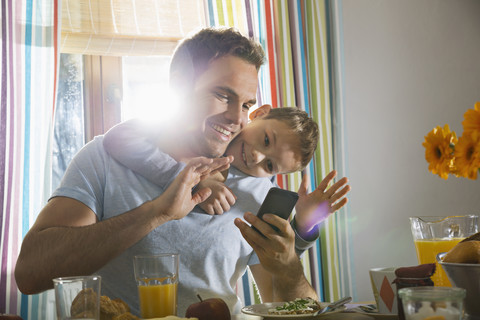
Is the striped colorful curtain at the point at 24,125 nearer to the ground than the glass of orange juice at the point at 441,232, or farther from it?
farther from it

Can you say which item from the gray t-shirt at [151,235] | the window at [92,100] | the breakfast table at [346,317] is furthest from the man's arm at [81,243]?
the window at [92,100]

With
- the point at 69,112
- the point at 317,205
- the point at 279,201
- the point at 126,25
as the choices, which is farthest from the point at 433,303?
the point at 69,112

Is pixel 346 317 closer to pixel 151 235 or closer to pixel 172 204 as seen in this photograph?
pixel 172 204

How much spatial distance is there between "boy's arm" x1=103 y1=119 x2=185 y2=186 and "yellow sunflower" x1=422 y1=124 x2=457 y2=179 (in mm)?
798

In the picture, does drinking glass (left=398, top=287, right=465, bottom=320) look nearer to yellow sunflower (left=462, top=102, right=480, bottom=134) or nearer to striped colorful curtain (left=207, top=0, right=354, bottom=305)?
yellow sunflower (left=462, top=102, right=480, bottom=134)

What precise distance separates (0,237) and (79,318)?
1.34 metres

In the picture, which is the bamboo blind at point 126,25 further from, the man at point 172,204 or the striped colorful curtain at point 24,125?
the man at point 172,204

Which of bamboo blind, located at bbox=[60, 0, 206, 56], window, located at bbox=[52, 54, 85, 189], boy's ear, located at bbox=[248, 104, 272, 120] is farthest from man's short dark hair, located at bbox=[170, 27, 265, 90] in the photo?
window, located at bbox=[52, 54, 85, 189]

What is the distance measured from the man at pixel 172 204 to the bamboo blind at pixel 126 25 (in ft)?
1.65

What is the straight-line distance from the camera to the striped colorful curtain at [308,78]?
2.39 meters

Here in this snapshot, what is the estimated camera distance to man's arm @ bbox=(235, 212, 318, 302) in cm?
120

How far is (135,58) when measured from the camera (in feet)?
8.05

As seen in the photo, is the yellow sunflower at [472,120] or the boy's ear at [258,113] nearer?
the yellow sunflower at [472,120]

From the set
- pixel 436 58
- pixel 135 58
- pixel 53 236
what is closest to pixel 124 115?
pixel 135 58
